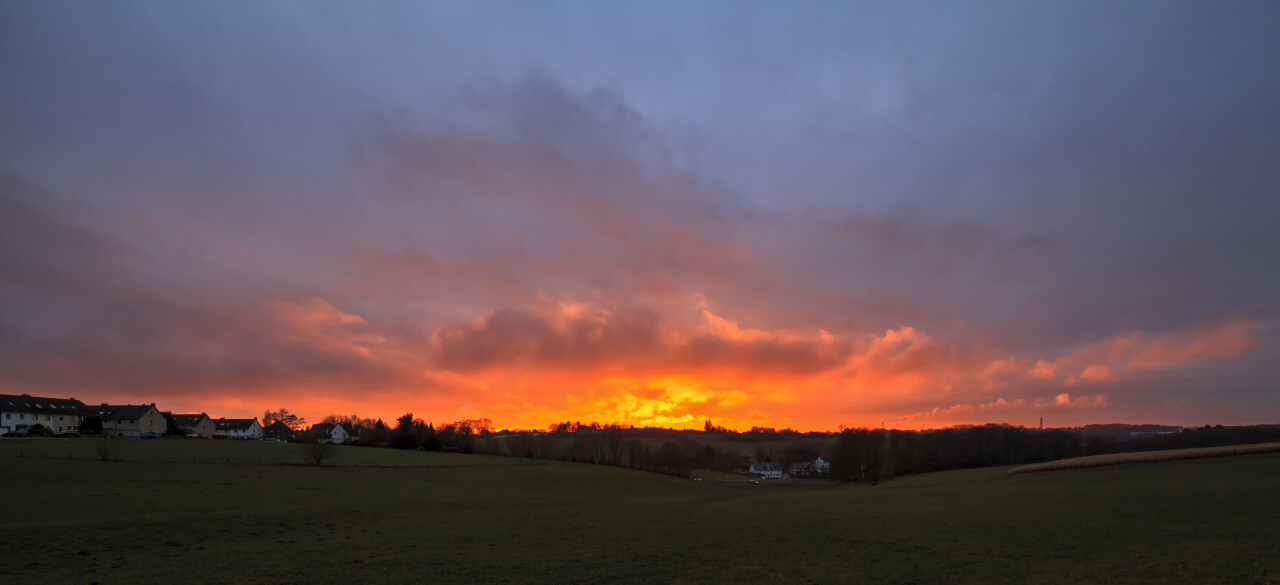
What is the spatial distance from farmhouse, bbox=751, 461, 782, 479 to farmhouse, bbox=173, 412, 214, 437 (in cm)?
14149

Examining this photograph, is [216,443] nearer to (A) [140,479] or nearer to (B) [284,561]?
(A) [140,479]

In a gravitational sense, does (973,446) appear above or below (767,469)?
above

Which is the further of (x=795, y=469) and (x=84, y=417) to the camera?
(x=795, y=469)

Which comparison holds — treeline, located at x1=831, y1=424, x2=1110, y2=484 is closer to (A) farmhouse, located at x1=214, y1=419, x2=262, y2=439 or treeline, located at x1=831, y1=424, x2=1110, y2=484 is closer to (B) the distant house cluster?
(B) the distant house cluster

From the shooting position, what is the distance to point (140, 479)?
49.2m

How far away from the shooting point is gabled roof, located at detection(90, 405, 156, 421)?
5138 inches

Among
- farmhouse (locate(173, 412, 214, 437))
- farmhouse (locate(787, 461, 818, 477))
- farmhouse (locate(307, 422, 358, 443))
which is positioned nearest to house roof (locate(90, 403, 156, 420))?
farmhouse (locate(173, 412, 214, 437))

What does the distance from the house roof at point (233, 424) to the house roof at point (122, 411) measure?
117 feet

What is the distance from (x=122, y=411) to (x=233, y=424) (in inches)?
1663

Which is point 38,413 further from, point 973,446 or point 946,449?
point 973,446

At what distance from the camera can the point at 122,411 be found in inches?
5202

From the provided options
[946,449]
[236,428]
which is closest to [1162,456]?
[946,449]

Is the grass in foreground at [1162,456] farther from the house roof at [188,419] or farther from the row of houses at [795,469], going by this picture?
the house roof at [188,419]

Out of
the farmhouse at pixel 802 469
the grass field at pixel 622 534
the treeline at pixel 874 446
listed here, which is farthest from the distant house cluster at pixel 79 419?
the farmhouse at pixel 802 469
